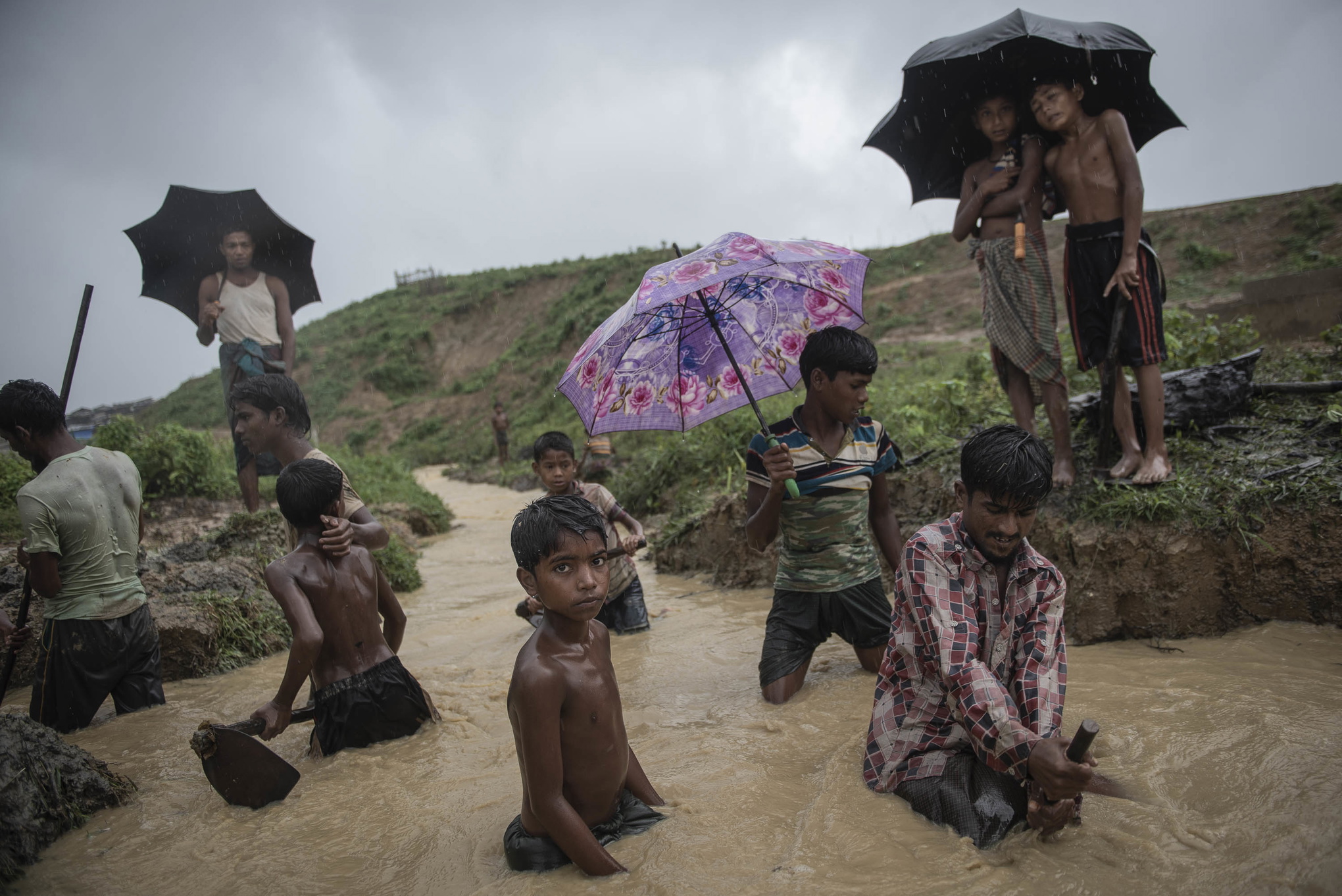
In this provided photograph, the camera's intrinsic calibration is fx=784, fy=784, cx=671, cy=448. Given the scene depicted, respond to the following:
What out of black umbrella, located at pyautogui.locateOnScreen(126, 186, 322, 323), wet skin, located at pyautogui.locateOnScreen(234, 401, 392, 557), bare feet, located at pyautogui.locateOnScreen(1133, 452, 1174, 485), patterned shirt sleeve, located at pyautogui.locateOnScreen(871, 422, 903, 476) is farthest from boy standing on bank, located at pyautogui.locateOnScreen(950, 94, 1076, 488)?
black umbrella, located at pyautogui.locateOnScreen(126, 186, 322, 323)

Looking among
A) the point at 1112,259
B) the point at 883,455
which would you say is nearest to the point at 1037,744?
the point at 883,455

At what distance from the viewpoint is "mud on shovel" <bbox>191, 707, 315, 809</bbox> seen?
9.35ft

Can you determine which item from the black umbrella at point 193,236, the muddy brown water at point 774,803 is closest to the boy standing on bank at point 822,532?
the muddy brown water at point 774,803

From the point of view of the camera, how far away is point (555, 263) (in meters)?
41.7

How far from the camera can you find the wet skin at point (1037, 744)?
6.38ft

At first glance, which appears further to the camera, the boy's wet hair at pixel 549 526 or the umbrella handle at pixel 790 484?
the umbrella handle at pixel 790 484

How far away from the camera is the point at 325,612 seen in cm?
331

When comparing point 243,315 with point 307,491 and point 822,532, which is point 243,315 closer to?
point 307,491

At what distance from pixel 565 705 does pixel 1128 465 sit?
10.7 ft

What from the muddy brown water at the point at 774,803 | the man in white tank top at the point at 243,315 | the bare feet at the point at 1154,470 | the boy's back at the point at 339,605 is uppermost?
the man in white tank top at the point at 243,315

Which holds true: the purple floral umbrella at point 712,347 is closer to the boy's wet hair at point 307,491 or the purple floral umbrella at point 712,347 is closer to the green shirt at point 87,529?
the boy's wet hair at point 307,491

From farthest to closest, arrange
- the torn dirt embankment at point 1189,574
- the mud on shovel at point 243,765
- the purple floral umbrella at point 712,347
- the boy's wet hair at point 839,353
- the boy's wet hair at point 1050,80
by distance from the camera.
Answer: the boy's wet hair at point 1050,80 → the purple floral umbrella at point 712,347 → the torn dirt embankment at point 1189,574 → the boy's wet hair at point 839,353 → the mud on shovel at point 243,765

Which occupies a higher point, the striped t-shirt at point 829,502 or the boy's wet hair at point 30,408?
the boy's wet hair at point 30,408

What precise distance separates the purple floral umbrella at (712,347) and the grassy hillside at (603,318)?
6.36ft
